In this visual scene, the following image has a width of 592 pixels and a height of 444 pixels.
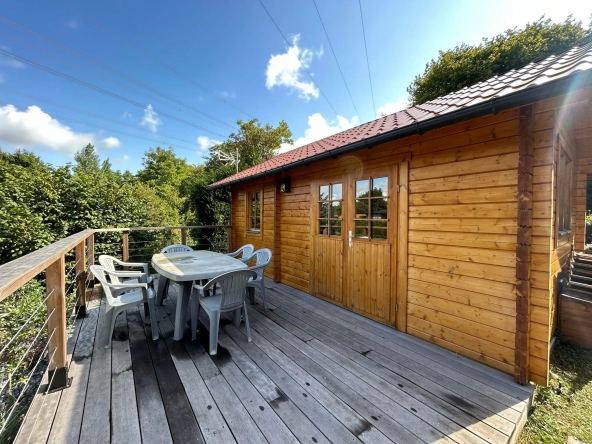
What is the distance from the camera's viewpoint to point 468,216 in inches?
89.1

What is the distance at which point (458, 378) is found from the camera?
1.97 m

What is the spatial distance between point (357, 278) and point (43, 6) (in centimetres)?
1149

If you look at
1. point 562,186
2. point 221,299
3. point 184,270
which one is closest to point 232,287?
point 221,299

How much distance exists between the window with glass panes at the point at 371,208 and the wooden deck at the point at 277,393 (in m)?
1.23

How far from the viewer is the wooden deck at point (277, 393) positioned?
143 centimetres

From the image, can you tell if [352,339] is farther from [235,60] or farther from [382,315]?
[235,60]

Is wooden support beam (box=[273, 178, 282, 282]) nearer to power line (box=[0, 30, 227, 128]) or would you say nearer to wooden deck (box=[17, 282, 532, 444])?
wooden deck (box=[17, 282, 532, 444])

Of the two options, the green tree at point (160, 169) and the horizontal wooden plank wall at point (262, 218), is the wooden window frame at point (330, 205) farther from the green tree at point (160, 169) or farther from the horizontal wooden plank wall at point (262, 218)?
the green tree at point (160, 169)

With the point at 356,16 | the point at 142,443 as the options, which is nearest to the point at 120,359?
the point at 142,443

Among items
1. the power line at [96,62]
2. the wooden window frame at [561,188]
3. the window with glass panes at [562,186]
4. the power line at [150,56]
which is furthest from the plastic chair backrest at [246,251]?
the power line at [96,62]

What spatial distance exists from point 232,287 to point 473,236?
2.34 meters

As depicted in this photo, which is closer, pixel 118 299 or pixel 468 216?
pixel 468 216

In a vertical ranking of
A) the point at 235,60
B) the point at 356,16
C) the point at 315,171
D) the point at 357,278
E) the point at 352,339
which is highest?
the point at 235,60

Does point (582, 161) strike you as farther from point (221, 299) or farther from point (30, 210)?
point (30, 210)
